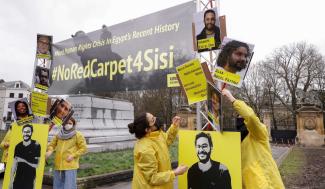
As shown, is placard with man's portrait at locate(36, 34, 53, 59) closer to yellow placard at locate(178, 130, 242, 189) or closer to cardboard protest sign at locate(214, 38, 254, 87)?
yellow placard at locate(178, 130, 242, 189)

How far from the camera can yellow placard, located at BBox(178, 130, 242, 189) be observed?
2.94 m

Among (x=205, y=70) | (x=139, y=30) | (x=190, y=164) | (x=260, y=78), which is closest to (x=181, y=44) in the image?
(x=139, y=30)

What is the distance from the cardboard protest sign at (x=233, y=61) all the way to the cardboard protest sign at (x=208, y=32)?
2.70 feet

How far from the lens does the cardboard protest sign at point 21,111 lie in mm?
5445

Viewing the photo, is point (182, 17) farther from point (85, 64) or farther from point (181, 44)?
point (85, 64)

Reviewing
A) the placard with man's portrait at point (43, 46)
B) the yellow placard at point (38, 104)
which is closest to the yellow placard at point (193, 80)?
the yellow placard at point (38, 104)

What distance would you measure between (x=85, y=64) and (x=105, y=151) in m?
5.98

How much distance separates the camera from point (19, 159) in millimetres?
5227

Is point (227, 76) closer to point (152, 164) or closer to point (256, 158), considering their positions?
point (256, 158)

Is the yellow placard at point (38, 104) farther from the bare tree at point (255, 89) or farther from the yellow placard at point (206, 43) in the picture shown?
the bare tree at point (255, 89)

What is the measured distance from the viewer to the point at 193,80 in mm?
3457

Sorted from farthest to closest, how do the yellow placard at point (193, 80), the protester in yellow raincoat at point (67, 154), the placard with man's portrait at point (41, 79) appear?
the placard with man's portrait at point (41, 79) → the protester in yellow raincoat at point (67, 154) → the yellow placard at point (193, 80)

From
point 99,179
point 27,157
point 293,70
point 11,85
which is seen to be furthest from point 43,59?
point 11,85

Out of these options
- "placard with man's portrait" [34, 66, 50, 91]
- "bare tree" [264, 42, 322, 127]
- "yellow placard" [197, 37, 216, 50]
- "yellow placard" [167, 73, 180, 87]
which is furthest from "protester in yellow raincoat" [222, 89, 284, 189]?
"bare tree" [264, 42, 322, 127]
